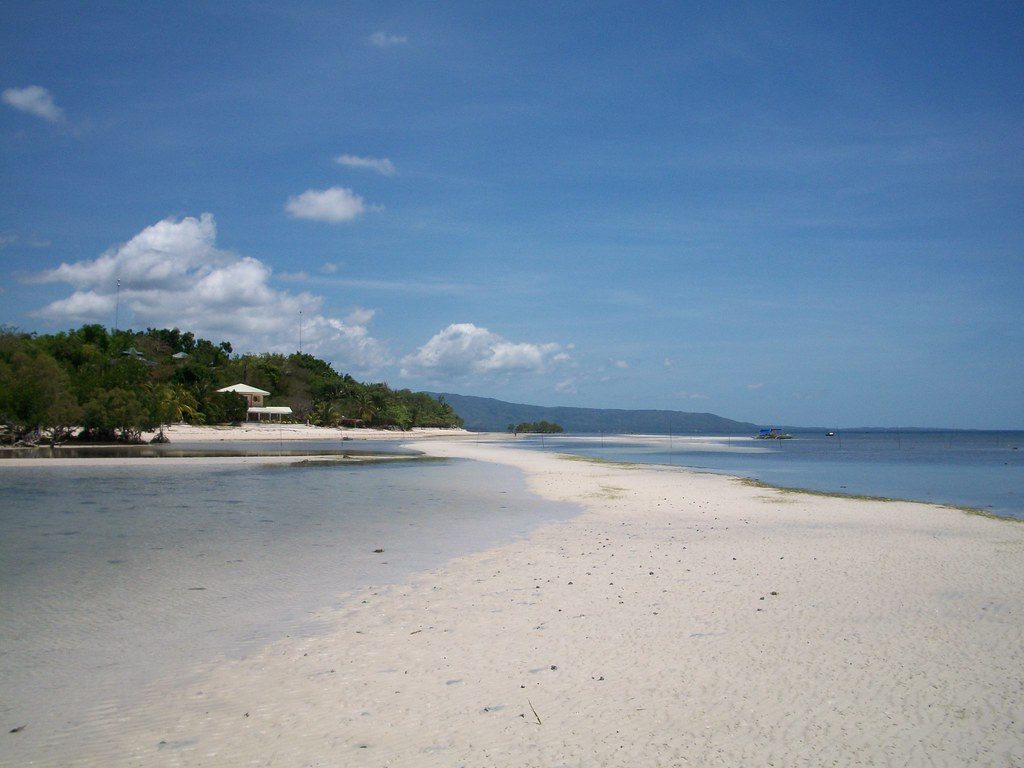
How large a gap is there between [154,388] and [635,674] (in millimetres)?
58959

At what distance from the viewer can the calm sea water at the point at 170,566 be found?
638cm

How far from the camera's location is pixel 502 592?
9609 mm

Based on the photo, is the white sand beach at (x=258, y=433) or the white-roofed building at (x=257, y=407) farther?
the white-roofed building at (x=257, y=407)

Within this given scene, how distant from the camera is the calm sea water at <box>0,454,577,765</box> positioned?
638 centimetres

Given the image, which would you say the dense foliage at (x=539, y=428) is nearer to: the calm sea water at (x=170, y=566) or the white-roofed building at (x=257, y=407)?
the white-roofed building at (x=257, y=407)

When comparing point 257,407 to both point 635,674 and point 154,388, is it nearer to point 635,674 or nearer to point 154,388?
point 154,388

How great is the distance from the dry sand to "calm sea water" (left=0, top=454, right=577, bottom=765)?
583 mm

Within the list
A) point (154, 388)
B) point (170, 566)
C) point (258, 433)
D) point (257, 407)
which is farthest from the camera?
point (257, 407)

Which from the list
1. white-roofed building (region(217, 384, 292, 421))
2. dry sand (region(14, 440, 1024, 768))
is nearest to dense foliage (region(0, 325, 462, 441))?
white-roofed building (region(217, 384, 292, 421))

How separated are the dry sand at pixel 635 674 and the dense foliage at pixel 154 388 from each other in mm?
44350

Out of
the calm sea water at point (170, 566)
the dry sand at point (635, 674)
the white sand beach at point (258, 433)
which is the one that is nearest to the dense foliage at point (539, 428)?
the white sand beach at point (258, 433)

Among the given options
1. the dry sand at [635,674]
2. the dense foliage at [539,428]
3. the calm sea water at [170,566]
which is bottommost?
the dense foliage at [539,428]

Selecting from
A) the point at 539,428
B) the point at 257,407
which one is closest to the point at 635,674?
the point at 257,407

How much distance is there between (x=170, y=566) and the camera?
11.5m
